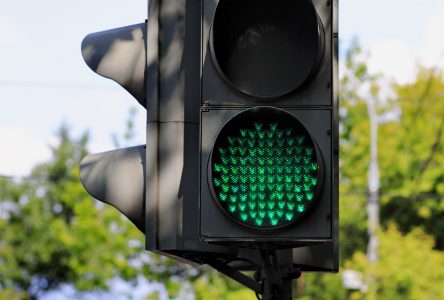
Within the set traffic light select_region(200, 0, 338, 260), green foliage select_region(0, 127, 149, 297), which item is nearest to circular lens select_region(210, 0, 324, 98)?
traffic light select_region(200, 0, 338, 260)

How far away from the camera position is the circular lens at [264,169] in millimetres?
4230

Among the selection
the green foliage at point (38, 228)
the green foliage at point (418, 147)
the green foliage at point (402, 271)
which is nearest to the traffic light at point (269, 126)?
the green foliage at point (402, 271)

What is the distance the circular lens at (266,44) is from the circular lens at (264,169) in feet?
0.42

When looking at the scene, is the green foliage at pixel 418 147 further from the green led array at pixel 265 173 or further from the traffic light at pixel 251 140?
the green led array at pixel 265 173

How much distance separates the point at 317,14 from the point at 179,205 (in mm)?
905

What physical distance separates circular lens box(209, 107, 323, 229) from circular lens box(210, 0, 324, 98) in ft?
0.42

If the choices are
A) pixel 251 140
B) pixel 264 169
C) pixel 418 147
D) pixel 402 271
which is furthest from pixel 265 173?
pixel 418 147

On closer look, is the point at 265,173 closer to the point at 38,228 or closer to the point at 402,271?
the point at 402,271

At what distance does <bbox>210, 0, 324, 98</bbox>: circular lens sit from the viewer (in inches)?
171

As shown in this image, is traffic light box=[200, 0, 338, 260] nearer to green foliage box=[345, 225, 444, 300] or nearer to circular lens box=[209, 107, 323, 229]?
circular lens box=[209, 107, 323, 229]

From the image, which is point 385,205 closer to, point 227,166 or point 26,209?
point 26,209

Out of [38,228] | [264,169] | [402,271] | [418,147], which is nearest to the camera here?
[264,169]

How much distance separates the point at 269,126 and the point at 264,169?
0.15m

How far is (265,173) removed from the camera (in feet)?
13.9
